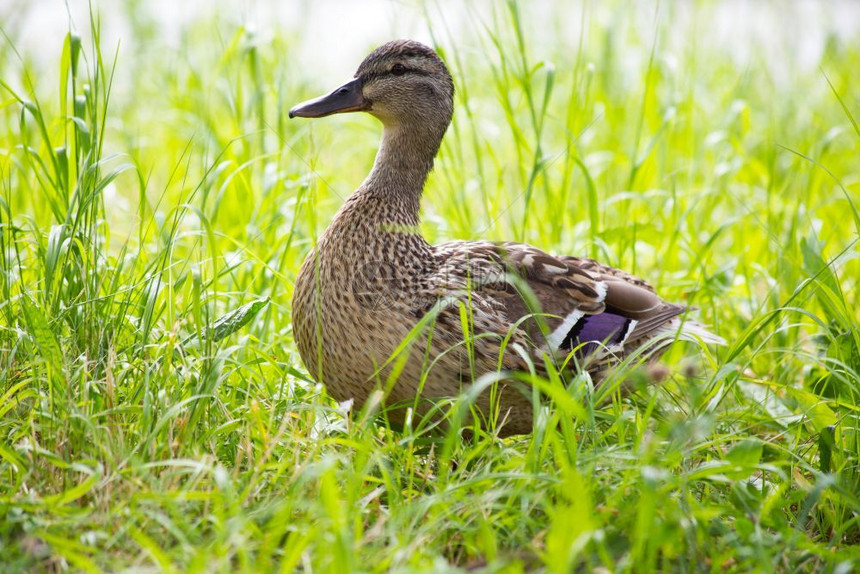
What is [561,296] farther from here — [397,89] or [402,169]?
[397,89]

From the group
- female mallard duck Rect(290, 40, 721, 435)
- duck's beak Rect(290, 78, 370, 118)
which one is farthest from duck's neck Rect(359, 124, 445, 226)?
duck's beak Rect(290, 78, 370, 118)

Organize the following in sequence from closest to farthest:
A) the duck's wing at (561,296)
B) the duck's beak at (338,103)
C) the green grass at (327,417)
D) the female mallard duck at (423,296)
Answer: the green grass at (327,417) < the female mallard duck at (423,296) < the duck's wing at (561,296) < the duck's beak at (338,103)

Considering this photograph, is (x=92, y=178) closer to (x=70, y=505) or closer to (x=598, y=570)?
(x=70, y=505)

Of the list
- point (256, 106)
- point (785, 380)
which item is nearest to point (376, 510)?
point (785, 380)

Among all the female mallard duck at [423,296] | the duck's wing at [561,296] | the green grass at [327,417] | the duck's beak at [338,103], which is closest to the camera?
the green grass at [327,417]

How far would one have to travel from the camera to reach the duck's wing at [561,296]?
3.43 m

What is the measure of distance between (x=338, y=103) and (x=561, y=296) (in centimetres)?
107

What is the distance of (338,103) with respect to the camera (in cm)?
366

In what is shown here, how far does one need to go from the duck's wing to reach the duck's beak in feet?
1.99

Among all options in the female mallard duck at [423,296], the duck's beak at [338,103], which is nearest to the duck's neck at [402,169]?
the female mallard duck at [423,296]

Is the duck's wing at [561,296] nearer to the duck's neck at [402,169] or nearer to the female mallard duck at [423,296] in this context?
the female mallard duck at [423,296]

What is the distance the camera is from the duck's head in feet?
12.1

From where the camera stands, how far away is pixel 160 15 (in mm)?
7223

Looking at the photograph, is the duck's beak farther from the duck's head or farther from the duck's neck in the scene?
the duck's neck
